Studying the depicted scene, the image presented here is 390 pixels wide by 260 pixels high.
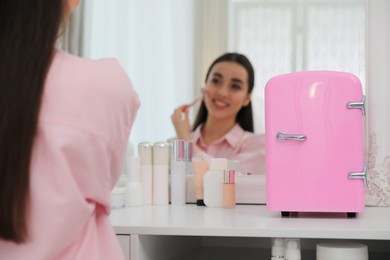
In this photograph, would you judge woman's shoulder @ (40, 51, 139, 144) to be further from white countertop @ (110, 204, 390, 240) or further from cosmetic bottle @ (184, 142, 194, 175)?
cosmetic bottle @ (184, 142, 194, 175)

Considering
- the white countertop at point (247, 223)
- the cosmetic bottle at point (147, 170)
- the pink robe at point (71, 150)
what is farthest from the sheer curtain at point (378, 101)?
the pink robe at point (71, 150)

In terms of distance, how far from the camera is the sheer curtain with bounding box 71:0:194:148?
71.9 inches

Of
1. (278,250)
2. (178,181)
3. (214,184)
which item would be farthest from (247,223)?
(178,181)

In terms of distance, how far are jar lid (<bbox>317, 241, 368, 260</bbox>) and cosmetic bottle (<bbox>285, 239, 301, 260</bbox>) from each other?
0.04 meters

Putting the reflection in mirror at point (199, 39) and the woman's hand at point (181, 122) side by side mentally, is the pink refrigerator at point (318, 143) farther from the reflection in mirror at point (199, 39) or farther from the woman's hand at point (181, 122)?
the woman's hand at point (181, 122)

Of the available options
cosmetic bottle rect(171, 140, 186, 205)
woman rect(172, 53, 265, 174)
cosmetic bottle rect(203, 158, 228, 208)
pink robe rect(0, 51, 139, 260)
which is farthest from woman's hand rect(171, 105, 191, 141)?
pink robe rect(0, 51, 139, 260)

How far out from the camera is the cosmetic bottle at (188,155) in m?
1.70

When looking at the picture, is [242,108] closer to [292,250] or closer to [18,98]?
[292,250]

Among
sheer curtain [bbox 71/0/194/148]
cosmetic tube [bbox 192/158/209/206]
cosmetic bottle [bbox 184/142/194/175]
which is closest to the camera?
cosmetic tube [bbox 192/158/209/206]

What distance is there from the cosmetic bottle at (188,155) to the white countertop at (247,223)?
0.23 m

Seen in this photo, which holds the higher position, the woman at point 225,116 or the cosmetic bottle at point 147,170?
the woman at point 225,116

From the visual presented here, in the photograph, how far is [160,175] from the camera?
163cm

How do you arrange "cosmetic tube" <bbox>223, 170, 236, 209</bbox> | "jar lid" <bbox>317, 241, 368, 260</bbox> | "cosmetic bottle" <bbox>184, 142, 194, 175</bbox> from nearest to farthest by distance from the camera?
"jar lid" <bbox>317, 241, 368, 260</bbox> < "cosmetic tube" <bbox>223, 170, 236, 209</bbox> < "cosmetic bottle" <bbox>184, 142, 194, 175</bbox>

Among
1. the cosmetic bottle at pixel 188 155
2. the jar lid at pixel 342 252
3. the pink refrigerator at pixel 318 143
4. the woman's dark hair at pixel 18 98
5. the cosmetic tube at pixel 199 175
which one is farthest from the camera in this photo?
the cosmetic bottle at pixel 188 155
